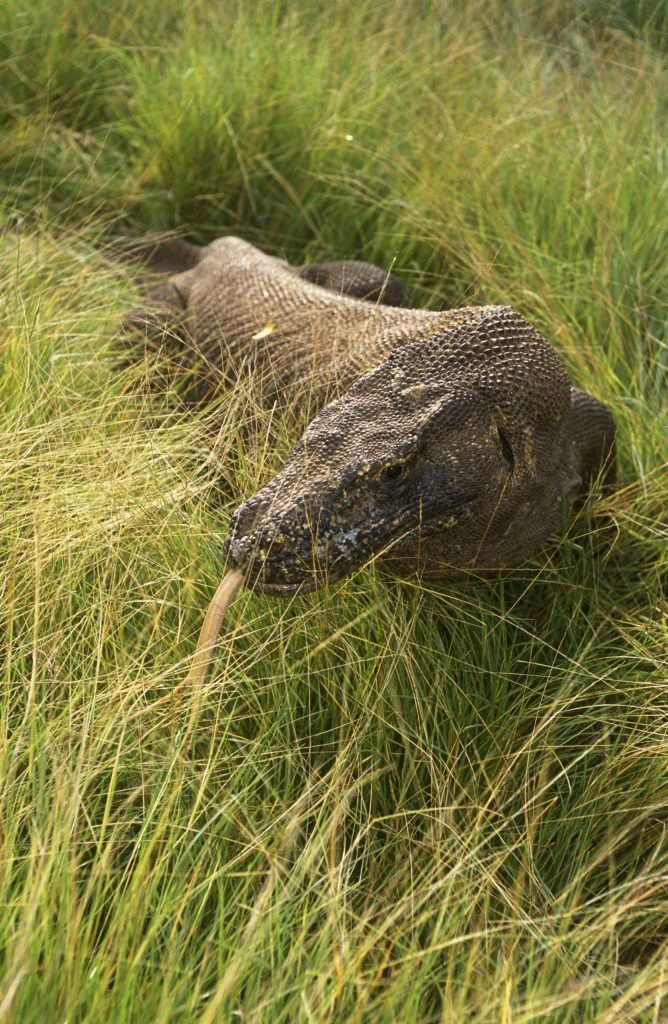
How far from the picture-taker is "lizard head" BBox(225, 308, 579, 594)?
2.30 m

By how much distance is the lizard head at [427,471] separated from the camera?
2.30 m

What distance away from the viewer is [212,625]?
7.39 ft

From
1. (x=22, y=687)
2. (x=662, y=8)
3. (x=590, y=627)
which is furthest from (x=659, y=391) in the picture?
(x=662, y=8)

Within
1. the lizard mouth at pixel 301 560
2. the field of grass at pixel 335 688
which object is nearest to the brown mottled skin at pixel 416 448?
the lizard mouth at pixel 301 560

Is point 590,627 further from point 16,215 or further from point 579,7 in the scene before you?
point 579,7

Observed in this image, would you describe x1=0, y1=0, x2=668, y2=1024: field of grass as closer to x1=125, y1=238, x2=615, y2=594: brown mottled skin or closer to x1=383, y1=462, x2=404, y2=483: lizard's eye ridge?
x1=125, y1=238, x2=615, y2=594: brown mottled skin

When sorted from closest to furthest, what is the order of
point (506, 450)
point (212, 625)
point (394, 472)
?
point (212, 625), point (394, 472), point (506, 450)

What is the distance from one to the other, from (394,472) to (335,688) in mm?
484

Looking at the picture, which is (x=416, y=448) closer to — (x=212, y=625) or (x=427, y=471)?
(x=427, y=471)

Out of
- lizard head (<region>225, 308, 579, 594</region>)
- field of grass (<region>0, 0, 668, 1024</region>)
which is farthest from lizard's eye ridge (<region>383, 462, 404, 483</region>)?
field of grass (<region>0, 0, 668, 1024</region>)

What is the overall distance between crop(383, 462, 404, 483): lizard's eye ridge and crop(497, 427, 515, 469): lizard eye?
344 mm

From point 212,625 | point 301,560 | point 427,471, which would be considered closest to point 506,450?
point 427,471

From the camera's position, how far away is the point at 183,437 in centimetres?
312

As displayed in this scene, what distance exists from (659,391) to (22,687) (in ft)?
6.77
